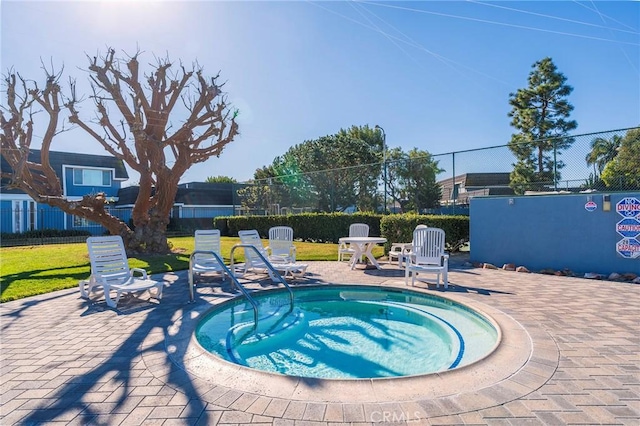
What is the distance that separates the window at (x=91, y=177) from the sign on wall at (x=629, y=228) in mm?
29479

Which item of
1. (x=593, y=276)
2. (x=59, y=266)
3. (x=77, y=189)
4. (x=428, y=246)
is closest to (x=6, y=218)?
(x=77, y=189)

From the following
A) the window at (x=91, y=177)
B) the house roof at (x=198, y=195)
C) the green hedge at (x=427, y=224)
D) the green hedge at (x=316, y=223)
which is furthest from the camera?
the house roof at (x=198, y=195)

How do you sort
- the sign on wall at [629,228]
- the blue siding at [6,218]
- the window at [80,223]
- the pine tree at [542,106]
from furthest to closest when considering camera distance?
the pine tree at [542,106] < the window at [80,223] < the blue siding at [6,218] < the sign on wall at [629,228]

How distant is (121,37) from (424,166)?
38.1 ft

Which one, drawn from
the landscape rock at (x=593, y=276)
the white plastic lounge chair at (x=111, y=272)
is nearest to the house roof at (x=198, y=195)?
the white plastic lounge chair at (x=111, y=272)

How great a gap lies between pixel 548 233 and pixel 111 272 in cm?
989

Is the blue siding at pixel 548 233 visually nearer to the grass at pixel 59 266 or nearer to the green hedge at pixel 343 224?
the green hedge at pixel 343 224

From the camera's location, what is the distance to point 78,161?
25.5m

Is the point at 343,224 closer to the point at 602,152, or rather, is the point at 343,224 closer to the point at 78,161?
the point at 602,152

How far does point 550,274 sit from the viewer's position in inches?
344

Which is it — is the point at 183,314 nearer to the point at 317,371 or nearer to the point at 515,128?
the point at 317,371

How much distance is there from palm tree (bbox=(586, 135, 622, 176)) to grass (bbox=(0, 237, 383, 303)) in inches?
256

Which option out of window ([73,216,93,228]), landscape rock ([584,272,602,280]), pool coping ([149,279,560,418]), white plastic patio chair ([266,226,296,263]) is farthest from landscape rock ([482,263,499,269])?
window ([73,216,93,228])

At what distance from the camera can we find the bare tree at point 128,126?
11891 millimetres
